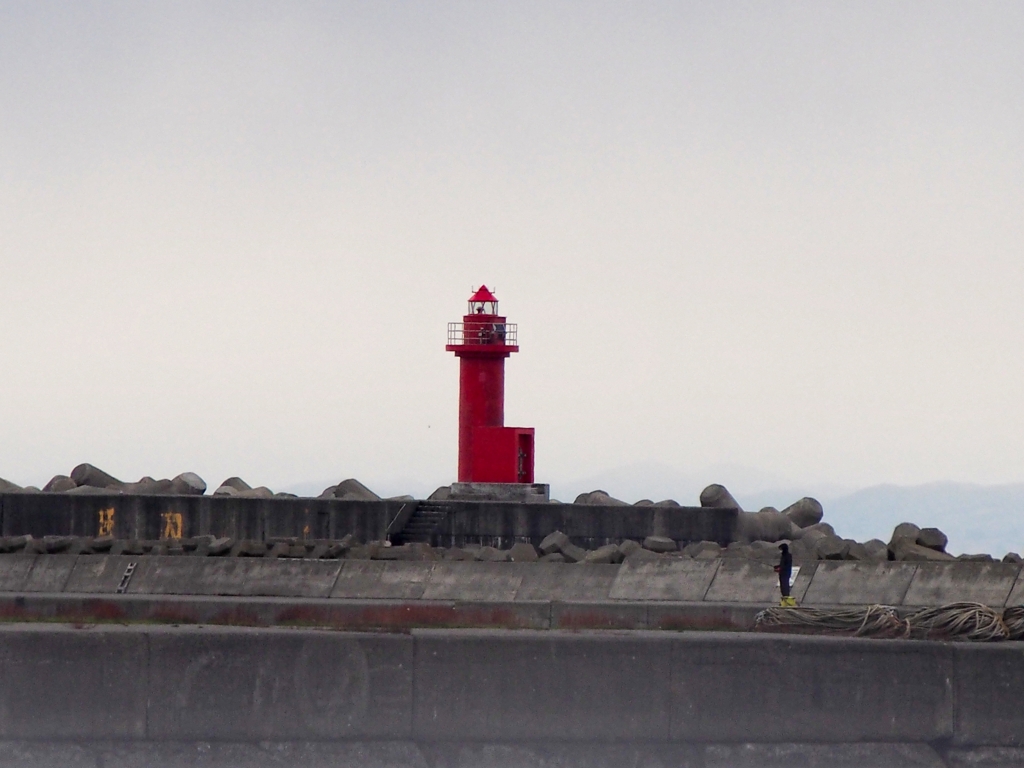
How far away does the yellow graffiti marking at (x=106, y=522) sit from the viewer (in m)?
16.9

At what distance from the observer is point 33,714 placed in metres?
9.16

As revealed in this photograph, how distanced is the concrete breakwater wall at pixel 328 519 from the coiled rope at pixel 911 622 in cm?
760

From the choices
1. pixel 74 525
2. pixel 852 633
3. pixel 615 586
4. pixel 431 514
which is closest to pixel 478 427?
pixel 431 514

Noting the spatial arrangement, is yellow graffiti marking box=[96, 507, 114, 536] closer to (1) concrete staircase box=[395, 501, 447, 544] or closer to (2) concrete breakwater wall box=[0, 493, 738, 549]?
(2) concrete breakwater wall box=[0, 493, 738, 549]

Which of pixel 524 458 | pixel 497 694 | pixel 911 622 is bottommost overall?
pixel 497 694

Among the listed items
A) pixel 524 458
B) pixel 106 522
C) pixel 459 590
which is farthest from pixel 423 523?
pixel 459 590

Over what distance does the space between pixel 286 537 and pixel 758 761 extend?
850 centimetres

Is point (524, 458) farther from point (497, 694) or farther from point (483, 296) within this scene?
point (497, 694)

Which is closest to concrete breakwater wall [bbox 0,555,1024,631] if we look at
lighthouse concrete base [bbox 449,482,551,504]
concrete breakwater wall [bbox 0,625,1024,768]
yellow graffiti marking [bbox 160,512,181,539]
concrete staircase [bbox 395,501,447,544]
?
concrete breakwater wall [bbox 0,625,1024,768]

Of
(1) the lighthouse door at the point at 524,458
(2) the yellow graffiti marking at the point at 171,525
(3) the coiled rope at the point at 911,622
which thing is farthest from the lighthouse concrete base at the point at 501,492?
(3) the coiled rope at the point at 911,622

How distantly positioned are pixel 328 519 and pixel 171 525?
63.8 inches

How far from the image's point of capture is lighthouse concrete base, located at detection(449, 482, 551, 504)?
19.9 metres

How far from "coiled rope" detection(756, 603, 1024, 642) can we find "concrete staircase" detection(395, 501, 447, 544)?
817cm

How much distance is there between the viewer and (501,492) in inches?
784
